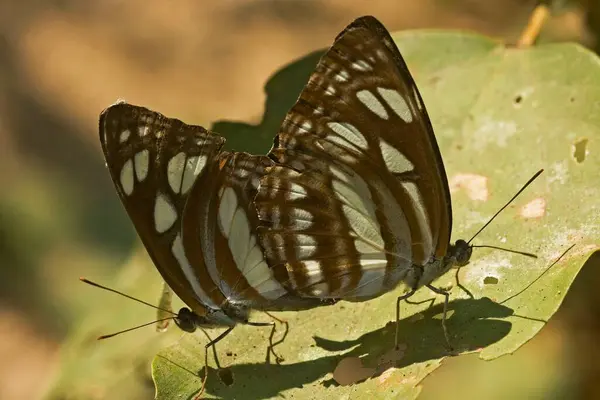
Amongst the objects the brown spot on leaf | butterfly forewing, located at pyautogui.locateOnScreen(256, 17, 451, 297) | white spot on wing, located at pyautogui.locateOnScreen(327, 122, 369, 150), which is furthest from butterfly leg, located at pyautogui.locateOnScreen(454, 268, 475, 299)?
white spot on wing, located at pyautogui.locateOnScreen(327, 122, 369, 150)

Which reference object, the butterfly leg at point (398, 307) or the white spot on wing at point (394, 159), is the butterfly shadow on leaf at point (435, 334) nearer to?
the butterfly leg at point (398, 307)

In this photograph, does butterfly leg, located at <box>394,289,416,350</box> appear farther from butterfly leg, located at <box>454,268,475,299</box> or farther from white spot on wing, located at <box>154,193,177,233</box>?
white spot on wing, located at <box>154,193,177,233</box>

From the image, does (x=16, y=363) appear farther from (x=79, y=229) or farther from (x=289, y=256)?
(x=289, y=256)

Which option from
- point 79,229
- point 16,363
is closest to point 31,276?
point 79,229

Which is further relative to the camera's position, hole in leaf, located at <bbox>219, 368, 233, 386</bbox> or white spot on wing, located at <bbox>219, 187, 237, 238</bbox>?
white spot on wing, located at <bbox>219, 187, 237, 238</bbox>

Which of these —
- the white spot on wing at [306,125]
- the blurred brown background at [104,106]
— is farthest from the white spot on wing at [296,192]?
the blurred brown background at [104,106]

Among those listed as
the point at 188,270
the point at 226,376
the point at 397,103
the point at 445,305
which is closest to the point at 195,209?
the point at 188,270
